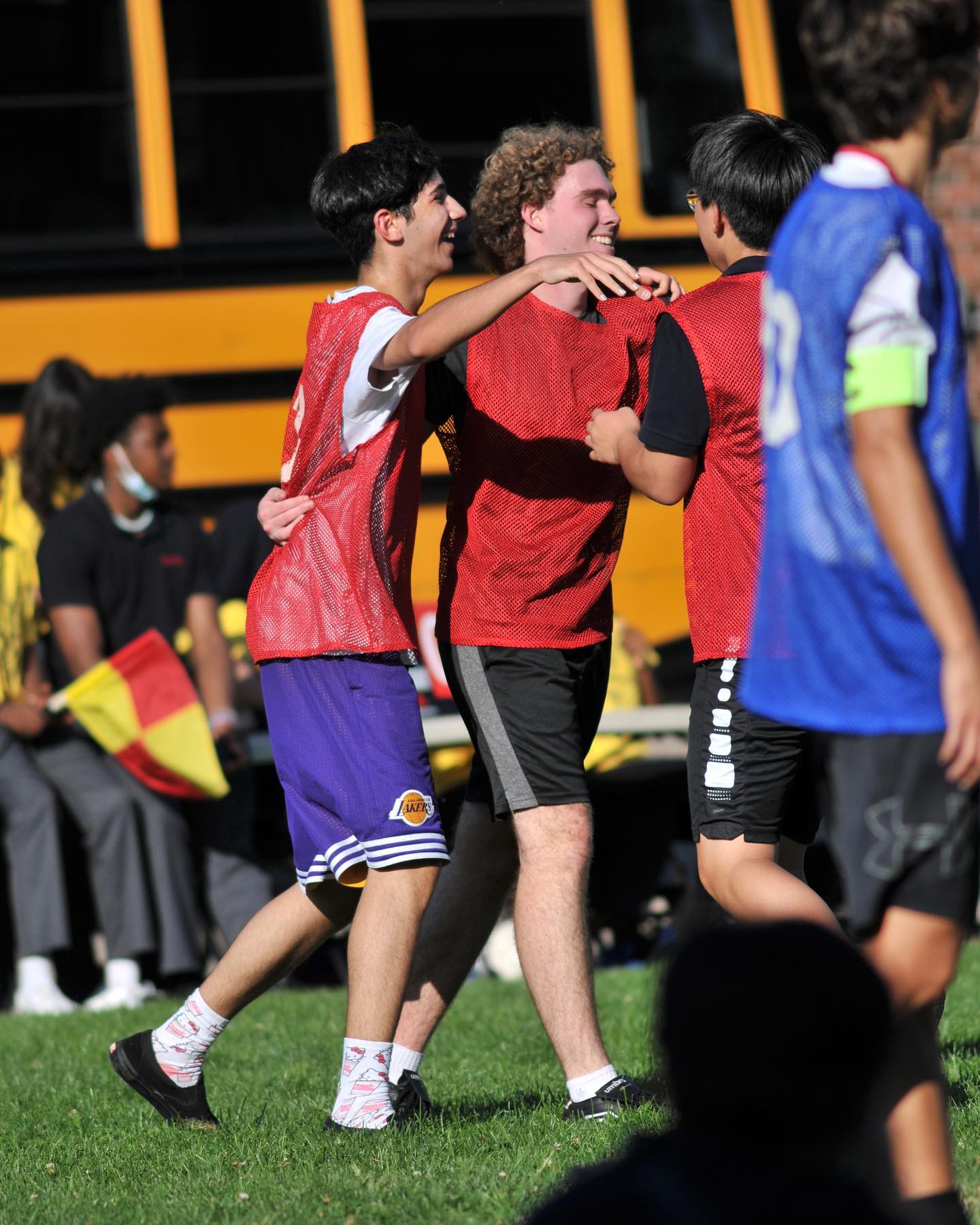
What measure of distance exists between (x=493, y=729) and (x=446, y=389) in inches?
32.2

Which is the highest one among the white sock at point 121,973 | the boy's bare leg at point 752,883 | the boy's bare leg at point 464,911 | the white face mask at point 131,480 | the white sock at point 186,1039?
the white face mask at point 131,480

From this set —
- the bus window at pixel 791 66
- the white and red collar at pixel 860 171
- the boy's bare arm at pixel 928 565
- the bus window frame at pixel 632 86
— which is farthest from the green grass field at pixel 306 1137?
the bus window at pixel 791 66

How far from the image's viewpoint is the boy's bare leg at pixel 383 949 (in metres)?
3.84

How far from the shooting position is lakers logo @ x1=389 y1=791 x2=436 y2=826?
152 inches

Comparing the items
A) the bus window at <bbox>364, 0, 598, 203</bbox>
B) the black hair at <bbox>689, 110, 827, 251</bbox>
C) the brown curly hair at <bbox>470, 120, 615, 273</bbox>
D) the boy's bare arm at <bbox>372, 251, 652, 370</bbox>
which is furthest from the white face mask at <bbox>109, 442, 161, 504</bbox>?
the black hair at <bbox>689, 110, 827, 251</bbox>

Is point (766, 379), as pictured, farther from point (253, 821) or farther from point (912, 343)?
point (253, 821)

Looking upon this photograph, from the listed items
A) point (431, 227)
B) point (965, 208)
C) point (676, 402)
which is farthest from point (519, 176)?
point (965, 208)

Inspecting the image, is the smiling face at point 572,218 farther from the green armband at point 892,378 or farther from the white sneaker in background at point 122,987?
the white sneaker in background at point 122,987

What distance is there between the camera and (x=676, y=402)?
3529 millimetres

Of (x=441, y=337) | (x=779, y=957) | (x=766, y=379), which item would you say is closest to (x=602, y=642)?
(x=441, y=337)

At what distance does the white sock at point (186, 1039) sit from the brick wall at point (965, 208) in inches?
321

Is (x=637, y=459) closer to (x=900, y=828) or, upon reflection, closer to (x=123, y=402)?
(x=900, y=828)

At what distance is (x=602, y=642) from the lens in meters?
4.26

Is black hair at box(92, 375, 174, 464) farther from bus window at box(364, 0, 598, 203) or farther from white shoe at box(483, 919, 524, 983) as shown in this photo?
white shoe at box(483, 919, 524, 983)
